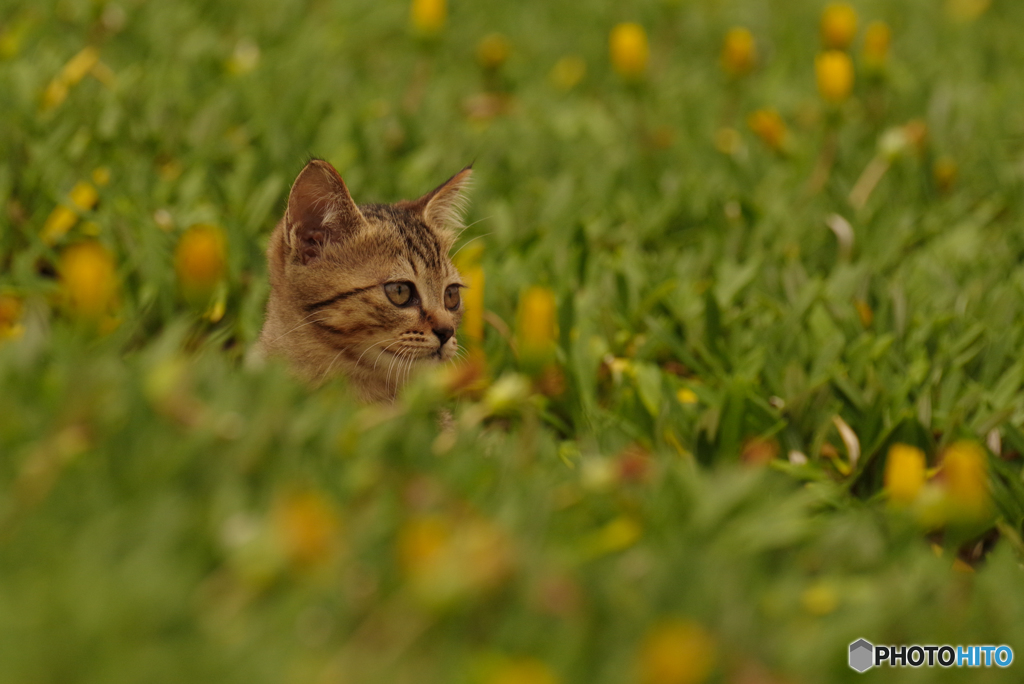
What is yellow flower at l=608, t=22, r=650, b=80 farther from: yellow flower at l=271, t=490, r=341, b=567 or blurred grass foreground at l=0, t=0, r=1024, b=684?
yellow flower at l=271, t=490, r=341, b=567

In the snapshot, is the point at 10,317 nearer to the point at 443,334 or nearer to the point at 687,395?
the point at 443,334

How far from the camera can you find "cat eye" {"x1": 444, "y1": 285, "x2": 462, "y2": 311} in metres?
3.55

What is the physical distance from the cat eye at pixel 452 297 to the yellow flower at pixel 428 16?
6.29 feet

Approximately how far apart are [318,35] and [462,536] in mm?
4605

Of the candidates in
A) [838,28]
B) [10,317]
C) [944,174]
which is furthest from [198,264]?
[838,28]

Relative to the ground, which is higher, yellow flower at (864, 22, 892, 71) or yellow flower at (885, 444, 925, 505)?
yellow flower at (864, 22, 892, 71)

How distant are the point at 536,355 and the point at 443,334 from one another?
22.6 inches

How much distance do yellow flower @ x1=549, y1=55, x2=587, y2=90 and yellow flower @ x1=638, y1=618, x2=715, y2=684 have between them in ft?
16.3

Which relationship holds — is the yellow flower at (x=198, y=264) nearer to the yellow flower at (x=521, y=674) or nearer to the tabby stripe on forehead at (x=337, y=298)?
the tabby stripe on forehead at (x=337, y=298)

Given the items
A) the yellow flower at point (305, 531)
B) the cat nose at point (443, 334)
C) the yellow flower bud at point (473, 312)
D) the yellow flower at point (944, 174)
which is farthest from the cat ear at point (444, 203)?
the yellow flower at point (944, 174)

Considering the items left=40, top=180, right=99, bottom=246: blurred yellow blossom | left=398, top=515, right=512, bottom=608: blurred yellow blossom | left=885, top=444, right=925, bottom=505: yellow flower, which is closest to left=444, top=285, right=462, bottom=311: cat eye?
left=40, top=180, right=99, bottom=246: blurred yellow blossom

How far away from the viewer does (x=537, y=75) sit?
632cm

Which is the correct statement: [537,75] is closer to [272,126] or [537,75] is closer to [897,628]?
[272,126]

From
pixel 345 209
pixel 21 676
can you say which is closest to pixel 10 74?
pixel 345 209
